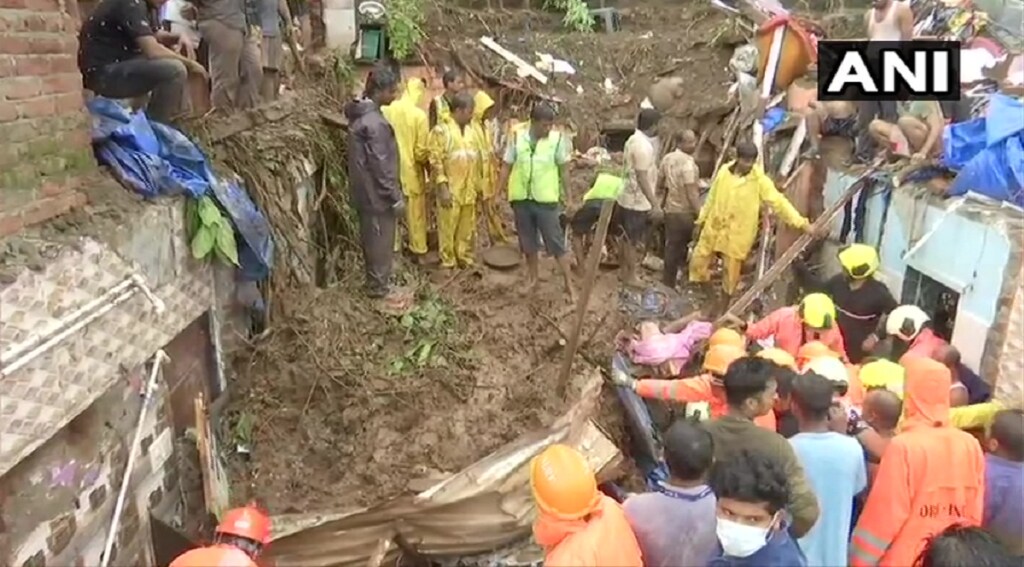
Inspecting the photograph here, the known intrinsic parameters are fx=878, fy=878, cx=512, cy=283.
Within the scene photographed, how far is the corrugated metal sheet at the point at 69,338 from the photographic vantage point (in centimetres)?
342

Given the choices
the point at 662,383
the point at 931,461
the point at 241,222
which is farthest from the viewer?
the point at 241,222

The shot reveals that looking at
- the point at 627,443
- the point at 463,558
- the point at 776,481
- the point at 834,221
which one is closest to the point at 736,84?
the point at 834,221

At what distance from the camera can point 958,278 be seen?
5.43 meters

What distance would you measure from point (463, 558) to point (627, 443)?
1592 mm

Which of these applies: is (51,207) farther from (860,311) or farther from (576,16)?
(576,16)

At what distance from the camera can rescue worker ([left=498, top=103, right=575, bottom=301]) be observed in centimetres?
750

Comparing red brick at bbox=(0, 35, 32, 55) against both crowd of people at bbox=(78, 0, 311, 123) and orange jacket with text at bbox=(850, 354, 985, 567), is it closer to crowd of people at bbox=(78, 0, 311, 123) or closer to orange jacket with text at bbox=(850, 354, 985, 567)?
crowd of people at bbox=(78, 0, 311, 123)

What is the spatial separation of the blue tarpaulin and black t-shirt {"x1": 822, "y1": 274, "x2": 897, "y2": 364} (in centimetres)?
377

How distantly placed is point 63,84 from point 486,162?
458cm

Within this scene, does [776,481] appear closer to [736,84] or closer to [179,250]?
[179,250]

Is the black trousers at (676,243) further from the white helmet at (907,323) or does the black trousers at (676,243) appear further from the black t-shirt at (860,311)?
the white helmet at (907,323)

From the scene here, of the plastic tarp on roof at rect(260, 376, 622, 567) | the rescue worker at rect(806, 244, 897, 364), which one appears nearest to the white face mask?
the plastic tarp on roof at rect(260, 376, 622, 567)

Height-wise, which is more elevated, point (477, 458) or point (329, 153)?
point (329, 153)

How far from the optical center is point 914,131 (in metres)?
6.59
